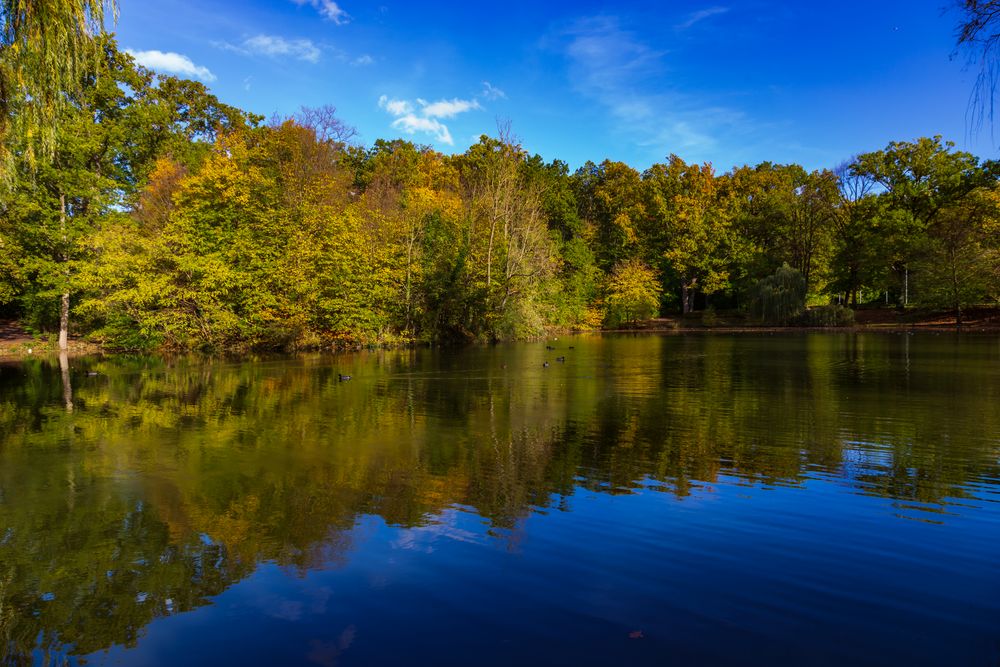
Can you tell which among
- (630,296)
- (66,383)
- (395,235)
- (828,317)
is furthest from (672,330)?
(66,383)

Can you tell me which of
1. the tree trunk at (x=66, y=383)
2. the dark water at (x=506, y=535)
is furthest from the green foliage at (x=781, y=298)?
the tree trunk at (x=66, y=383)

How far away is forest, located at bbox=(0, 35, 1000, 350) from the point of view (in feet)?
97.6

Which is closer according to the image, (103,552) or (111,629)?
(111,629)

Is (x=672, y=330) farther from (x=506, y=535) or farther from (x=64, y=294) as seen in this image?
(x=506, y=535)

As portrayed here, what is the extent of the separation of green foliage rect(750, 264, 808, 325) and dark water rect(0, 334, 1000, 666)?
39680 millimetres

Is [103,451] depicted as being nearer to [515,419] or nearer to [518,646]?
[515,419]

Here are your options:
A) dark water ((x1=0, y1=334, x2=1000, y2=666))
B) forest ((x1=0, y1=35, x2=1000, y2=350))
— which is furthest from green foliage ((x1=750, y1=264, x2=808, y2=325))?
dark water ((x1=0, y1=334, x2=1000, y2=666))

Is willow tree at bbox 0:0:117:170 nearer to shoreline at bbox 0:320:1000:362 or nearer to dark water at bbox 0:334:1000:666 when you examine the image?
dark water at bbox 0:334:1000:666

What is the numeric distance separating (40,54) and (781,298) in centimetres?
5164

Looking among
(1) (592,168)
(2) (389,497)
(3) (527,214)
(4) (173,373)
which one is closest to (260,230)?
(4) (173,373)

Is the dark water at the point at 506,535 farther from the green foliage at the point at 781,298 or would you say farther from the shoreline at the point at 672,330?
the green foliage at the point at 781,298

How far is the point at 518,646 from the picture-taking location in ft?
12.6

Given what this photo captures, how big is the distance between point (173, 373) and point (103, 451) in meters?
13.2

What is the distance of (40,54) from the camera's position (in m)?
9.02
